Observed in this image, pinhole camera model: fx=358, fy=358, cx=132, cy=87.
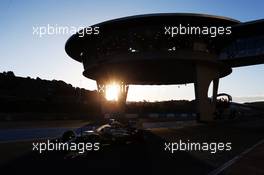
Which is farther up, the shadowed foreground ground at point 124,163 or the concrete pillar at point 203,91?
the concrete pillar at point 203,91

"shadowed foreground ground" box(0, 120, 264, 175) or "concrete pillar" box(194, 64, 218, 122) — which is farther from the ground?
"concrete pillar" box(194, 64, 218, 122)

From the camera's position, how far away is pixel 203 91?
60.8 m

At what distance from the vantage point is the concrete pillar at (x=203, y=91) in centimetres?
5922

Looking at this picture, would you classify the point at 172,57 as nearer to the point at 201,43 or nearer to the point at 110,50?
the point at 201,43

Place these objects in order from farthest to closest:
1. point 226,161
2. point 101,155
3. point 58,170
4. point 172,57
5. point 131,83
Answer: point 131,83 < point 172,57 < point 101,155 < point 226,161 < point 58,170

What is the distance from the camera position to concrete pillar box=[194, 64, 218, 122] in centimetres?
5922

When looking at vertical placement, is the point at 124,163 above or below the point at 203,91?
below

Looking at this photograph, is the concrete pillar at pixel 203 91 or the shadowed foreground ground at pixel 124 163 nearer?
the shadowed foreground ground at pixel 124 163

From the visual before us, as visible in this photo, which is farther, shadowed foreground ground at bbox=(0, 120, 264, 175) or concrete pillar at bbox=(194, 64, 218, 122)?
concrete pillar at bbox=(194, 64, 218, 122)

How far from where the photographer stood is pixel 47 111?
84.8m

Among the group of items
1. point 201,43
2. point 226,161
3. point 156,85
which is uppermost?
point 201,43

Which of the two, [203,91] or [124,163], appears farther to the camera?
[203,91]

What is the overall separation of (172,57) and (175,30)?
4463 mm

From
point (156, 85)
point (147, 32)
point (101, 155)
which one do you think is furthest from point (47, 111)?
point (101, 155)
